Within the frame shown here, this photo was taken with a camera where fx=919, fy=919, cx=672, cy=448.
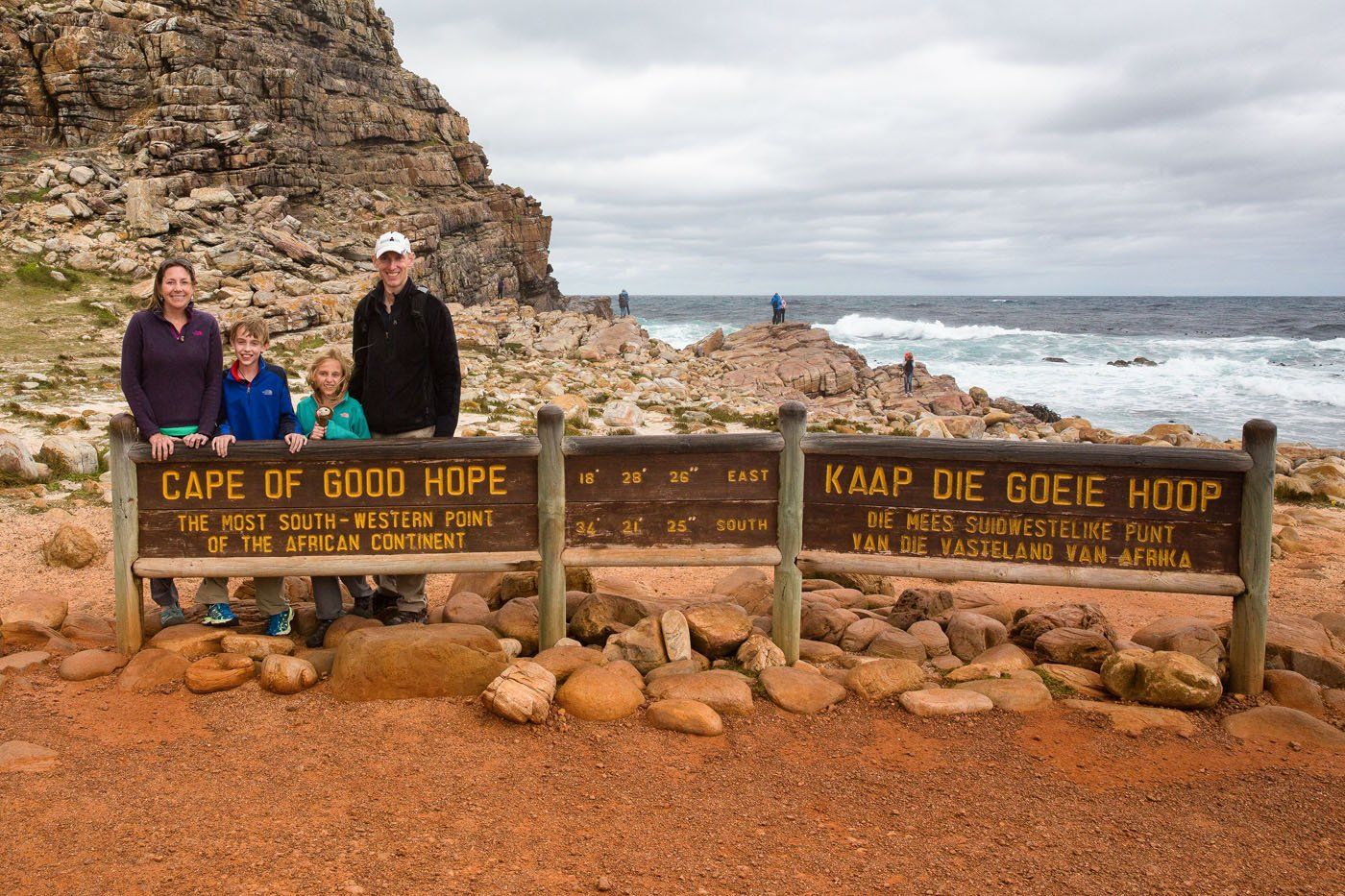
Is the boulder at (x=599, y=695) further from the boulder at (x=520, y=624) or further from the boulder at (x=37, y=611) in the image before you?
the boulder at (x=37, y=611)

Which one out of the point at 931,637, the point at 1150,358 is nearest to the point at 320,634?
the point at 931,637

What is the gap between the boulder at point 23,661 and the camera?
5297 millimetres

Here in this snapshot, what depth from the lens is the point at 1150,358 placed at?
46469mm

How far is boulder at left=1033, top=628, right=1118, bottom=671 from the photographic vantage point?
18.6 feet

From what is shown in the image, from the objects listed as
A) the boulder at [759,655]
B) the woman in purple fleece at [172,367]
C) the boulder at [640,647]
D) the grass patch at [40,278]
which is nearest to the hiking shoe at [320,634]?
the woman in purple fleece at [172,367]

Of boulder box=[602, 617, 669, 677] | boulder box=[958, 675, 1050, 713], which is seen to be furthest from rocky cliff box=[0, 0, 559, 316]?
boulder box=[958, 675, 1050, 713]

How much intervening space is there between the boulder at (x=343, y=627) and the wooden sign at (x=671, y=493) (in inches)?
57.4

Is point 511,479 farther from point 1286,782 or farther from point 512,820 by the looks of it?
point 1286,782

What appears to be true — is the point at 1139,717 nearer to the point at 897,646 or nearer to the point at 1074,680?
the point at 1074,680

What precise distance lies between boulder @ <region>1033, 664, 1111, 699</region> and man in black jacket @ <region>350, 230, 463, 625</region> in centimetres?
387

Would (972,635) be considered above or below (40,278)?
below

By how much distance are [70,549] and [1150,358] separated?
48752mm

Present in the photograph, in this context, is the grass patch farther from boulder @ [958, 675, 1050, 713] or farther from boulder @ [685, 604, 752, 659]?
boulder @ [958, 675, 1050, 713]

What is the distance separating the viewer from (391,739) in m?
4.54
